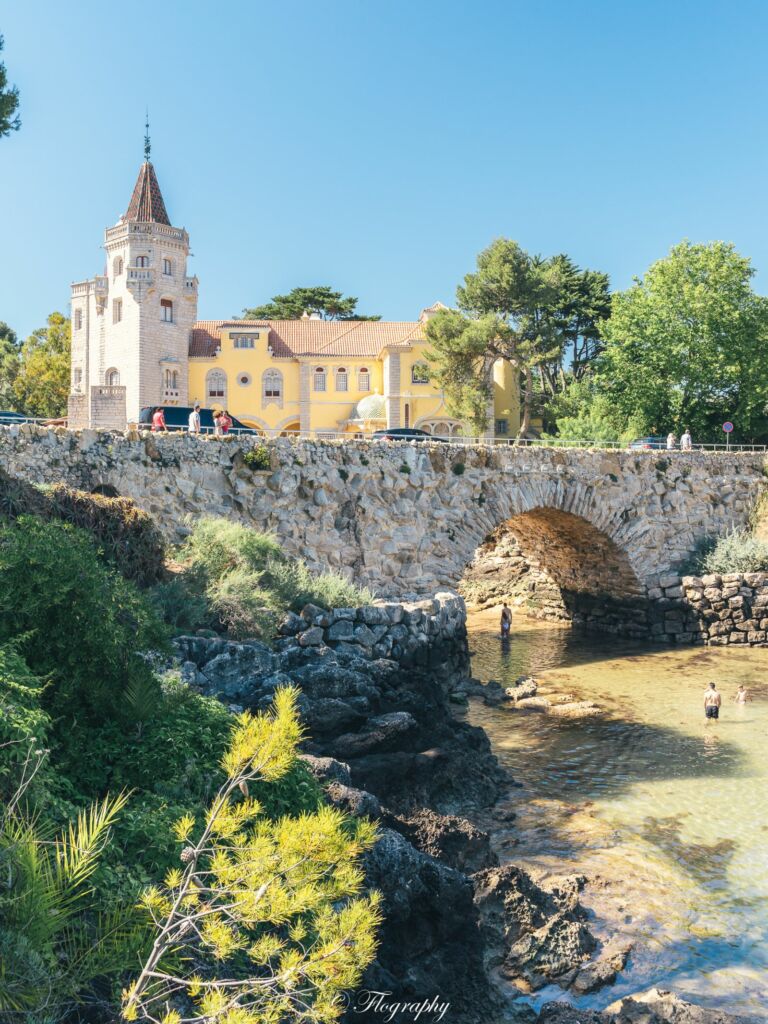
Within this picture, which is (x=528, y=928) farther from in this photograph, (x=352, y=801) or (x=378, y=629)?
(x=378, y=629)

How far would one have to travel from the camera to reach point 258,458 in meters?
21.5

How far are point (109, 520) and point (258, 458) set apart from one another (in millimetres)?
6853

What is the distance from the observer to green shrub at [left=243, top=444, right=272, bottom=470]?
2142 centimetres

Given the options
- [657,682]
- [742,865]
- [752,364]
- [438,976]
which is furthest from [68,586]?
[752,364]

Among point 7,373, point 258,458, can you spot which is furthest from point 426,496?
point 7,373

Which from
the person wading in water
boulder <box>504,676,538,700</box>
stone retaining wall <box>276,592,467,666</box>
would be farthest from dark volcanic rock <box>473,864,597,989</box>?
boulder <box>504,676,538,700</box>

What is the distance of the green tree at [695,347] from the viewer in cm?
3734

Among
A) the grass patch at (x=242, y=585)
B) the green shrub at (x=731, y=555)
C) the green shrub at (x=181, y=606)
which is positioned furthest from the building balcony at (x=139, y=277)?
the green shrub at (x=181, y=606)

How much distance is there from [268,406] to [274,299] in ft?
45.6

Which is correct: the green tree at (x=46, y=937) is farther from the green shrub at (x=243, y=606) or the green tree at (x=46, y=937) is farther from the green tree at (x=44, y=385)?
the green tree at (x=44, y=385)

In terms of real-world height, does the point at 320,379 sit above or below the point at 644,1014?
above

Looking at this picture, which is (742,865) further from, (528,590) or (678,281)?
(678,281)

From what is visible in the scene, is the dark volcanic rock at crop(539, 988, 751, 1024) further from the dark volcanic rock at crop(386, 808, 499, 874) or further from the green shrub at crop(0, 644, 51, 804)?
the green shrub at crop(0, 644, 51, 804)

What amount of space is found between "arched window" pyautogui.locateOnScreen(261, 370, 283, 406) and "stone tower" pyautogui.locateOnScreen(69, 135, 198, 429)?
4.82 m
